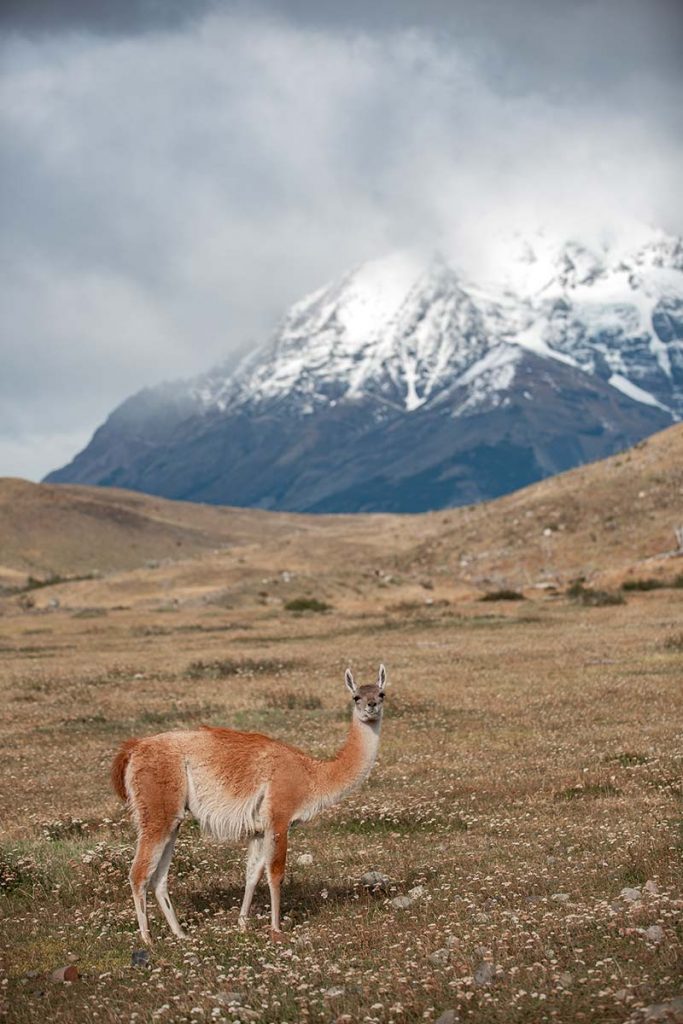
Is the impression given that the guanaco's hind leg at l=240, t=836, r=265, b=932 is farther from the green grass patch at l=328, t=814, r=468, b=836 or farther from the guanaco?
the green grass patch at l=328, t=814, r=468, b=836

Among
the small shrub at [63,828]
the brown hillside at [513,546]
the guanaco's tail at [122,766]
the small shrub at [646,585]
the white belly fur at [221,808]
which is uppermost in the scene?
the brown hillside at [513,546]

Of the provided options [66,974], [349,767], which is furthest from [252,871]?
[66,974]

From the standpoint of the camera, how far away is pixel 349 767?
1239 cm

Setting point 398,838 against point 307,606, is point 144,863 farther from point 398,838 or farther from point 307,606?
point 307,606

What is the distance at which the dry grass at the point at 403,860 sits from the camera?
371 inches

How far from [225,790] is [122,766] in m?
1.20

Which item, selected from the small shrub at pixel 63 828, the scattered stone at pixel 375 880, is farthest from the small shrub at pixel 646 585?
the scattered stone at pixel 375 880

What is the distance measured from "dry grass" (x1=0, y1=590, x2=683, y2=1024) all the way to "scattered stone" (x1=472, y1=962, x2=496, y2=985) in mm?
82

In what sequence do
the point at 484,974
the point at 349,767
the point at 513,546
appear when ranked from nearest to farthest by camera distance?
1. the point at 484,974
2. the point at 349,767
3. the point at 513,546

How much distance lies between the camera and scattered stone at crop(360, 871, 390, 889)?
12695 mm

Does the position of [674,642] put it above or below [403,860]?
above

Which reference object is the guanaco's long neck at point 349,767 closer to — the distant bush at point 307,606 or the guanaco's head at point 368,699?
the guanaco's head at point 368,699

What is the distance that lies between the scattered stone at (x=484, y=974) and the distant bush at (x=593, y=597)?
46.1 m

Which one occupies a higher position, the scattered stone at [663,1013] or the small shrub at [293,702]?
the small shrub at [293,702]
